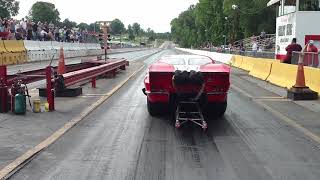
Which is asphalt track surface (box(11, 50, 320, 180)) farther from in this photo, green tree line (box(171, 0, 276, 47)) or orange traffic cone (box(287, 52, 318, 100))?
green tree line (box(171, 0, 276, 47))

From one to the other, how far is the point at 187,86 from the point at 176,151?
2833mm

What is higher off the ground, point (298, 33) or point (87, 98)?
point (298, 33)

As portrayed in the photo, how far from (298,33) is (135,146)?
76.4 ft

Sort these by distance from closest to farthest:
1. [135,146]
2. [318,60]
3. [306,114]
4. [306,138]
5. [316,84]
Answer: [135,146], [306,138], [306,114], [316,84], [318,60]

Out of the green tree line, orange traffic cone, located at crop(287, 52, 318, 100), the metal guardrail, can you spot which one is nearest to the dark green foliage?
the green tree line

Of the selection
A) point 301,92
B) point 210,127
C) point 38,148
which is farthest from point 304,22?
point 38,148

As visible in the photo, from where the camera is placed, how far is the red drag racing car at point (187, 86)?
11062 mm

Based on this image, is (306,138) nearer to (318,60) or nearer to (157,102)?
(157,102)

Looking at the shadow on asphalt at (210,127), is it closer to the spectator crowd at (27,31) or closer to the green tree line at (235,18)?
the spectator crowd at (27,31)

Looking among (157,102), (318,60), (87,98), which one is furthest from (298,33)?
(157,102)

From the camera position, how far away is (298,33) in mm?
30234

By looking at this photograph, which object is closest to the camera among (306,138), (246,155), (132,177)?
(132,177)

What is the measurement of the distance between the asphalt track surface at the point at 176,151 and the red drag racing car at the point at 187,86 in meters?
0.37

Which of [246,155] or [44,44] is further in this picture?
[44,44]
